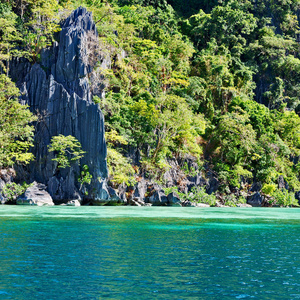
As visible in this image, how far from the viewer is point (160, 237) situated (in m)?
13.1

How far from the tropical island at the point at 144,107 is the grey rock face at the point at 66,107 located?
0.28ft

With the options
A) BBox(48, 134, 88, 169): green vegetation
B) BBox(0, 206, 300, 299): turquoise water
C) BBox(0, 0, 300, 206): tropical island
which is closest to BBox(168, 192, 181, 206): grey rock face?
BBox(0, 0, 300, 206): tropical island

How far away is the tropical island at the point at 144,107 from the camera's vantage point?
106 feet

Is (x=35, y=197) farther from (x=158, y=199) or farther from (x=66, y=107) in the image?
(x=158, y=199)

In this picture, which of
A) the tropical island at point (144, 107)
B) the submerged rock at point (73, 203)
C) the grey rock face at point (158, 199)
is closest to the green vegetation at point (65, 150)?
the tropical island at point (144, 107)

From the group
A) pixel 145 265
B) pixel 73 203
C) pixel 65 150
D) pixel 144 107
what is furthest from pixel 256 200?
pixel 145 265

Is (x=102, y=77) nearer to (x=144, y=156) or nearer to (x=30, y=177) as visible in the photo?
(x=144, y=156)

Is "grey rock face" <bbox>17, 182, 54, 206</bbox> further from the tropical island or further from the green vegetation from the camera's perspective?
the green vegetation

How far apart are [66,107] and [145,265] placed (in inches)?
1037

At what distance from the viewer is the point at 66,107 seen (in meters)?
33.4

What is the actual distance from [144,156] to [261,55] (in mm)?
25152

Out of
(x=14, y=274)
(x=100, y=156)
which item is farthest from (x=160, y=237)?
(x=100, y=156)

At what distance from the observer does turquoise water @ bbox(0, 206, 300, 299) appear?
6.68 metres

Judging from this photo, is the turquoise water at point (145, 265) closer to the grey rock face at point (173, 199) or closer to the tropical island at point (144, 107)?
the tropical island at point (144, 107)
